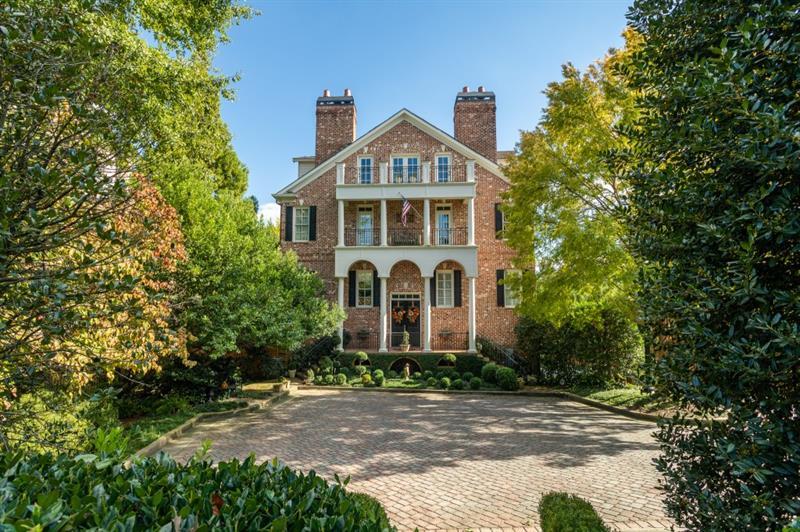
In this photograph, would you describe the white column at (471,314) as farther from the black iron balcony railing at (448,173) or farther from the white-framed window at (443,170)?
the white-framed window at (443,170)

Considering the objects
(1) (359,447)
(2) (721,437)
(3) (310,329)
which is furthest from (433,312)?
(2) (721,437)

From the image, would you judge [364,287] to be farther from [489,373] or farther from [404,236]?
[489,373]

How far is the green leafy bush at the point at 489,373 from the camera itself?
17453mm

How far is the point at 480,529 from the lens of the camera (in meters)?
4.84

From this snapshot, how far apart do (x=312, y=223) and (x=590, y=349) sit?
49.7 feet

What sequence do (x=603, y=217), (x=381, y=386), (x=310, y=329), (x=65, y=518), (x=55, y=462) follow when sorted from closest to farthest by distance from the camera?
(x=65, y=518), (x=55, y=462), (x=603, y=217), (x=310, y=329), (x=381, y=386)

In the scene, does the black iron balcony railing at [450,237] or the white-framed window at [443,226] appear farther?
the white-framed window at [443,226]

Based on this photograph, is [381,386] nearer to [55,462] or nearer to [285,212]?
[285,212]

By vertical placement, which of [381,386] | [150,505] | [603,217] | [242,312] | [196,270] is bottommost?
[381,386]

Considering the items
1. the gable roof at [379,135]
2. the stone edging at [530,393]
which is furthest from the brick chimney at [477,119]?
the stone edging at [530,393]

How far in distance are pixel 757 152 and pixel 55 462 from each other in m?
4.63

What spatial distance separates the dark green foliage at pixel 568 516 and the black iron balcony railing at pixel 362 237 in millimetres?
19285

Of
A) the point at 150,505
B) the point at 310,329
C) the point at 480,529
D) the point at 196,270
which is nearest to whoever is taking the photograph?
the point at 150,505

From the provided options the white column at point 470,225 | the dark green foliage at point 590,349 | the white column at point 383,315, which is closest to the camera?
the dark green foliage at point 590,349
